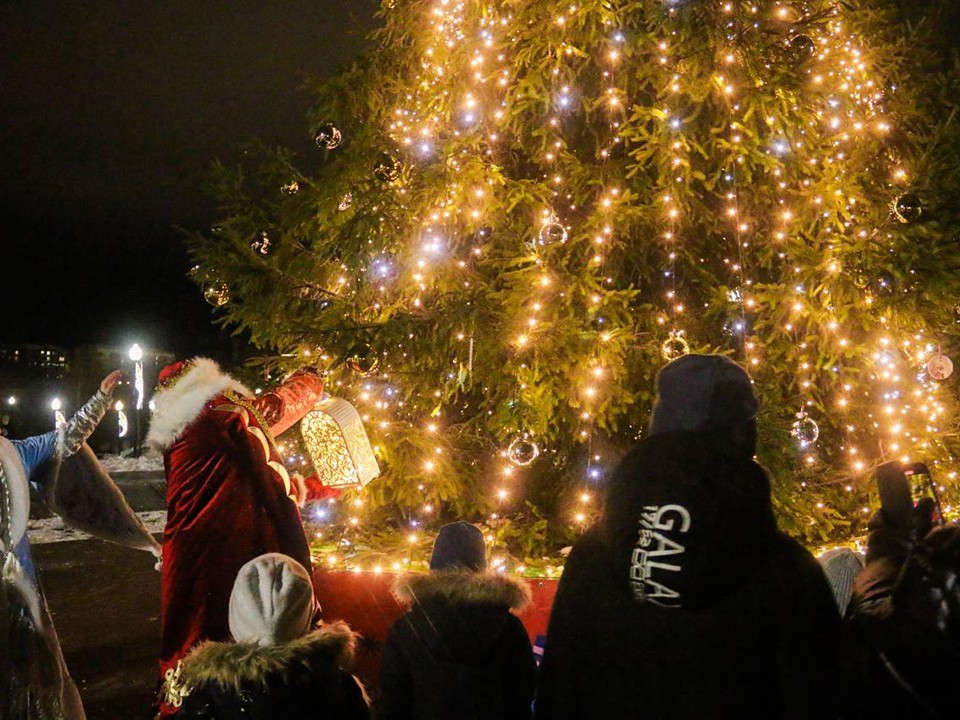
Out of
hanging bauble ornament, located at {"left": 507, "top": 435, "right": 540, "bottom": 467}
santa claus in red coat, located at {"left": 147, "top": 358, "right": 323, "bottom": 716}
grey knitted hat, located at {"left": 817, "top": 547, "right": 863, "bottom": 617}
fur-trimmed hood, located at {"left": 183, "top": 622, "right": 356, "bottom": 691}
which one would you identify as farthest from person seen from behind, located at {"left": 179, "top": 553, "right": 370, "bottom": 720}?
hanging bauble ornament, located at {"left": 507, "top": 435, "right": 540, "bottom": 467}

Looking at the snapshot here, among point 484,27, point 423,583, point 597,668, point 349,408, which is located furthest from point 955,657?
point 484,27

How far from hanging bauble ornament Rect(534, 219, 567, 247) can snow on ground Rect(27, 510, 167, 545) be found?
1073 cm

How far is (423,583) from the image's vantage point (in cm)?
276

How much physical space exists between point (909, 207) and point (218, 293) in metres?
5.19

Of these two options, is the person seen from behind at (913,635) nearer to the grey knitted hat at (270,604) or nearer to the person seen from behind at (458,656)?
the person seen from behind at (458,656)

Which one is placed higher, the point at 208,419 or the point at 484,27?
the point at 484,27

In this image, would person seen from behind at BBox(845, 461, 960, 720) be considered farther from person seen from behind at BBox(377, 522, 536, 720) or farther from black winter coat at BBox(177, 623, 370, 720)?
black winter coat at BBox(177, 623, 370, 720)

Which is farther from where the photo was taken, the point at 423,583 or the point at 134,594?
the point at 134,594

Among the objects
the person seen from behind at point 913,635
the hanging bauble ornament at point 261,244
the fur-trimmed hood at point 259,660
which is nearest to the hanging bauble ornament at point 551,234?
the hanging bauble ornament at point 261,244

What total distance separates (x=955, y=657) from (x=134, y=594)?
10.2 m

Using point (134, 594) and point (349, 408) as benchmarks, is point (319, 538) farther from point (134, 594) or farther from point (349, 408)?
point (134, 594)

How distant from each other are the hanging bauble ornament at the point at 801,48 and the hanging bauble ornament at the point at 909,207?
→ 152cm

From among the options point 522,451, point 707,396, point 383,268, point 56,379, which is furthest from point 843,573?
point 56,379

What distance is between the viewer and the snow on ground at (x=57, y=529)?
1330cm
